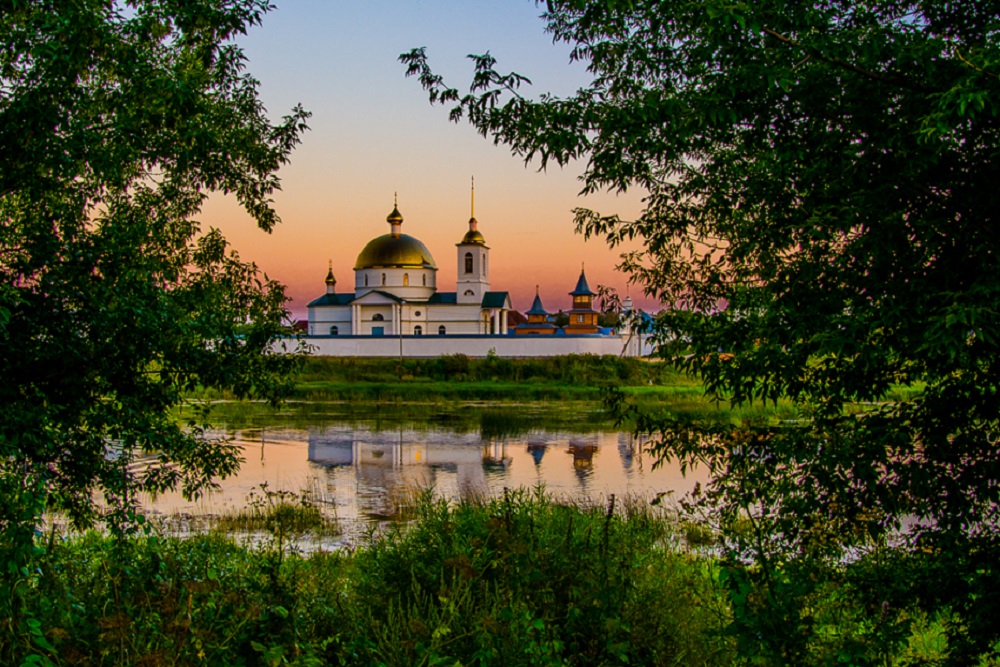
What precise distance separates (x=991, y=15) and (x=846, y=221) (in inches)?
58.0

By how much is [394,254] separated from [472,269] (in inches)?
273

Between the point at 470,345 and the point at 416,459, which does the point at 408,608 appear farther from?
the point at 470,345

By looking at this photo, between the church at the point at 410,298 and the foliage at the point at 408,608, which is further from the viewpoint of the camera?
the church at the point at 410,298

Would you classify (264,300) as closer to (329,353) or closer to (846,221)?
(846,221)

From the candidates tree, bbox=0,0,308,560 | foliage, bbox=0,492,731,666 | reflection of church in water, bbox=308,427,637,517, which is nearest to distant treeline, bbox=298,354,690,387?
reflection of church in water, bbox=308,427,637,517

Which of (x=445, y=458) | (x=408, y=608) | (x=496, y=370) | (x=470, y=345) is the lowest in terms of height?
(x=445, y=458)

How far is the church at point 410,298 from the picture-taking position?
69438mm

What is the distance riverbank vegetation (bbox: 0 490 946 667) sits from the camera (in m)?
3.04

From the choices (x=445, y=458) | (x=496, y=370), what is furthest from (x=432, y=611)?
(x=496, y=370)

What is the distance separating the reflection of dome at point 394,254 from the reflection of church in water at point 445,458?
161 feet

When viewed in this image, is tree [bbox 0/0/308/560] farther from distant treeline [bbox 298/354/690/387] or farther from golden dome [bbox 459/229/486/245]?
golden dome [bbox 459/229/486/245]

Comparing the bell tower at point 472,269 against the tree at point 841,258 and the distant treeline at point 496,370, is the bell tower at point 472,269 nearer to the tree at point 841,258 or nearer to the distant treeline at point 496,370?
the distant treeline at point 496,370

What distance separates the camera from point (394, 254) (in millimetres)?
73312

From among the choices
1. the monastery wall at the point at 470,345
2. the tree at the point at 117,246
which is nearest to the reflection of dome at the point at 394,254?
the monastery wall at the point at 470,345
